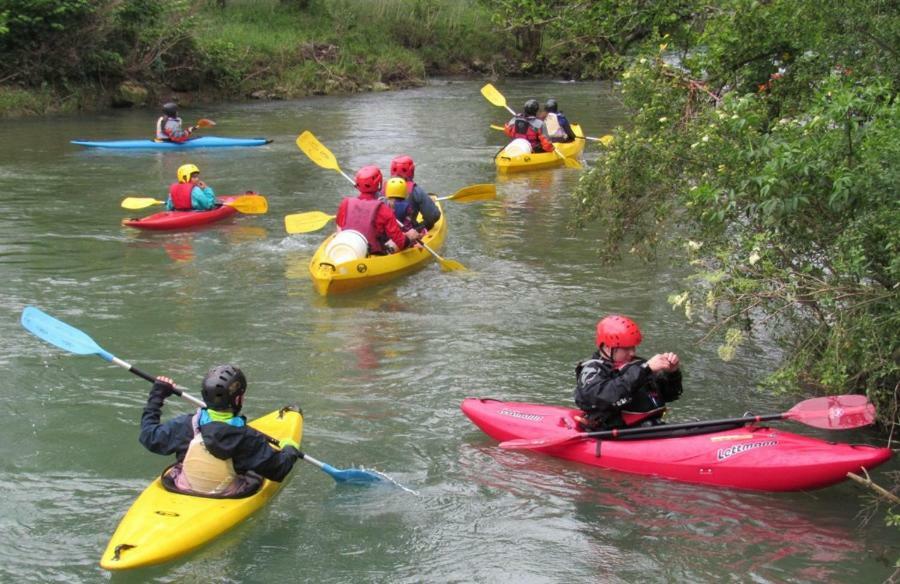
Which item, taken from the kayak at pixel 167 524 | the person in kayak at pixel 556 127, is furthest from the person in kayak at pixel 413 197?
the person in kayak at pixel 556 127

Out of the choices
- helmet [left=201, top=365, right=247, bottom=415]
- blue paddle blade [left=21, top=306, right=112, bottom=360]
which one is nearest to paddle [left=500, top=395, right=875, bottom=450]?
helmet [left=201, top=365, right=247, bottom=415]

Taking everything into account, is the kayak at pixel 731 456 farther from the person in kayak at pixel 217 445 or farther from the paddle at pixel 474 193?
the paddle at pixel 474 193

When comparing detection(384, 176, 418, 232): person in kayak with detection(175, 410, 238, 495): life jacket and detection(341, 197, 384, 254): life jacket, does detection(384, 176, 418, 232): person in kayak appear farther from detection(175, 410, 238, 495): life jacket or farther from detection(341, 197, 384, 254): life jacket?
detection(175, 410, 238, 495): life jacket

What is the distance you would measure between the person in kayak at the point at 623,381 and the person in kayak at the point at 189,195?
779cm

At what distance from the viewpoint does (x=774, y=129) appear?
5898mm

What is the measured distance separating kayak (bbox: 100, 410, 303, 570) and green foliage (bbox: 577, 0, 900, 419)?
2.60 metres

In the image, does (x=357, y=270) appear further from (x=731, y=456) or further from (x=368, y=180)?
(x=731, y=456)

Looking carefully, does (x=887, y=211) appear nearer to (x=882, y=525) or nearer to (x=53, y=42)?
(x=882, y=525)

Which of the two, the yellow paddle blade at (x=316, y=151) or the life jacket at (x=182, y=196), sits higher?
the yellow paddle blade at (x=316, y=151)

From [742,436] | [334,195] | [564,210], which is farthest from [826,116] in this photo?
[334,195]

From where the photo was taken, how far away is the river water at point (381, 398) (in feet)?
17.6

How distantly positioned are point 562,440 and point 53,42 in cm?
1994

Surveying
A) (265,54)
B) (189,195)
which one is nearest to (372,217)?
(189,195)

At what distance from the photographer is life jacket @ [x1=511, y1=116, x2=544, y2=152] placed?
17172 millimetres
